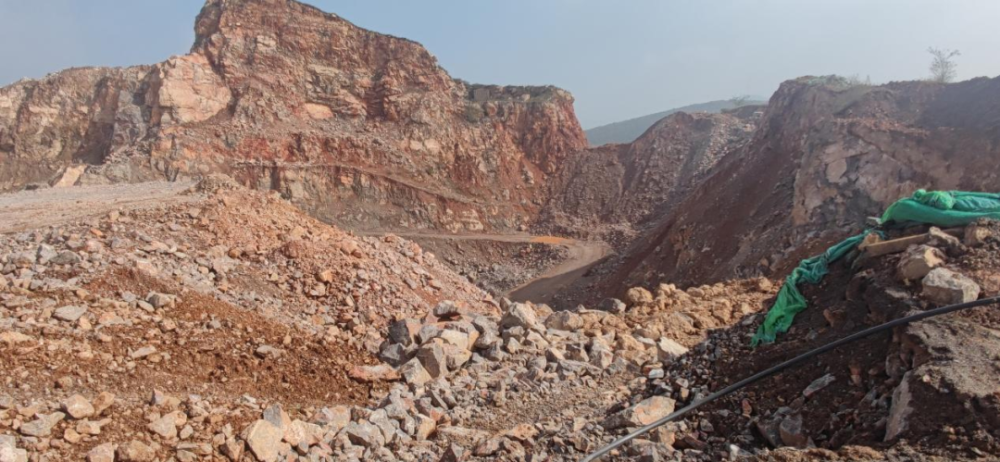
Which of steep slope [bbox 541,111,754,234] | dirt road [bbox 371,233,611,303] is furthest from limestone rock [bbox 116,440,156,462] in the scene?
steep slope [bbox 541,111,754,234]

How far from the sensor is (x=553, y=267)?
26.3 metres

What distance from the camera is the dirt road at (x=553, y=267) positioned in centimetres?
2292

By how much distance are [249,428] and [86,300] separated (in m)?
2.89

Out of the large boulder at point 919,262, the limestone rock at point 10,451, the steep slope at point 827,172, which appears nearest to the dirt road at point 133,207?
the steep slope at point 827,172

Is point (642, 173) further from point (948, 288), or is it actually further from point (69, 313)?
point (69, 313)

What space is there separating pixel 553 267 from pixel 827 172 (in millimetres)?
13602

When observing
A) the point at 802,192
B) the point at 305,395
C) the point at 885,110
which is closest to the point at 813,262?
the point at 305,395

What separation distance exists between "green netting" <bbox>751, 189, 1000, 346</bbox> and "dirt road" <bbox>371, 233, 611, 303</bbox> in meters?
16.0

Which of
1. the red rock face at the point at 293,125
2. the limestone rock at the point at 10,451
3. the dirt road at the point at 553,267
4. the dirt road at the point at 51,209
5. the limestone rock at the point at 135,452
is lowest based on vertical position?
the dirt road at the point at 553,267

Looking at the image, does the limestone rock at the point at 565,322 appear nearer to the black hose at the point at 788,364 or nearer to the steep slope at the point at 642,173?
the black hose at the point at 788,364

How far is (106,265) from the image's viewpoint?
21.3 feet

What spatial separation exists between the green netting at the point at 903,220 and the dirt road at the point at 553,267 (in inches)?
630

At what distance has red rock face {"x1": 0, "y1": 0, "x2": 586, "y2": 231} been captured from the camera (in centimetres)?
2766

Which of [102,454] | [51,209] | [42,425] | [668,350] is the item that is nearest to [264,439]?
[102,454]
